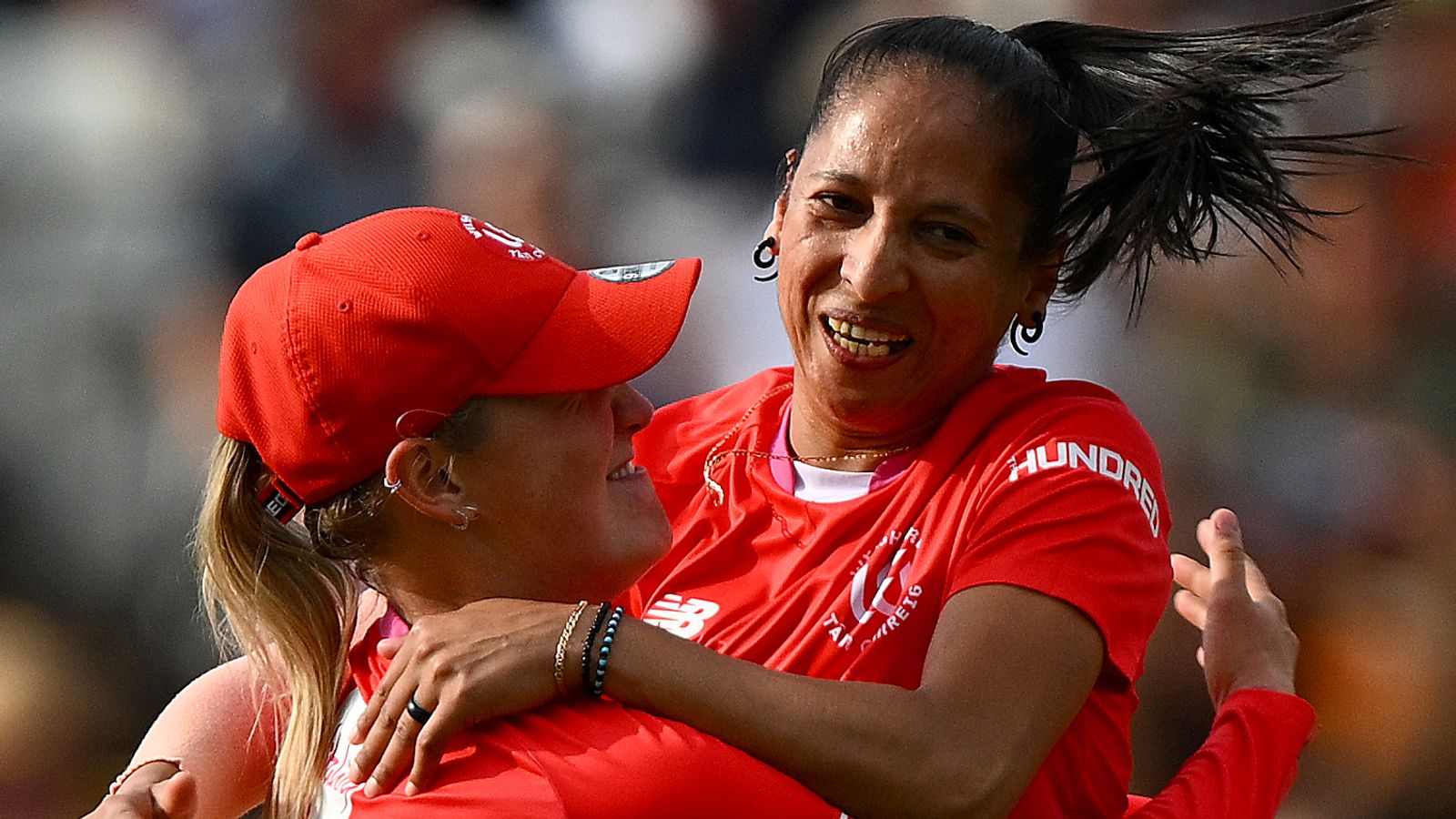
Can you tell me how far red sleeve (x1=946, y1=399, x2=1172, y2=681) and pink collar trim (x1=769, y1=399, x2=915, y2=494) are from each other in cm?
21

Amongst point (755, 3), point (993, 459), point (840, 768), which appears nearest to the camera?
point (840, 768)

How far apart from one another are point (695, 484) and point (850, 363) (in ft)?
1.15

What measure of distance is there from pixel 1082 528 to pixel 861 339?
0.42m

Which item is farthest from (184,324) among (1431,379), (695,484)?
(1431,379)

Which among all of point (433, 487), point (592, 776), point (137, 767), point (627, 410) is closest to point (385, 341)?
point (433, 487)

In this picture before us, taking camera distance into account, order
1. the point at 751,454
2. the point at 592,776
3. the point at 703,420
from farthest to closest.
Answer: the point at 703,420 < the point at 751,454 < the point at 592,776

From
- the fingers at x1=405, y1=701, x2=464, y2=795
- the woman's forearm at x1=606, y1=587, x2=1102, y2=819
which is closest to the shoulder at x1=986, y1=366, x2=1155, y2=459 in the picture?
the woman's forearm at x1=606, y1=587, x2=1102, y2=819

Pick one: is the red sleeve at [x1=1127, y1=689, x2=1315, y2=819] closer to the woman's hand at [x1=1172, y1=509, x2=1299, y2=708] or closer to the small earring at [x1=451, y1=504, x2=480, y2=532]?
the woman's hand at [x1=1172, y1=509, x2=1299, y2=708]

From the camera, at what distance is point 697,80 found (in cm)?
421

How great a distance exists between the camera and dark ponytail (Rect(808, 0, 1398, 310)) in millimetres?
2055

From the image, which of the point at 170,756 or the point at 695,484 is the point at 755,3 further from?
the point at 170,756

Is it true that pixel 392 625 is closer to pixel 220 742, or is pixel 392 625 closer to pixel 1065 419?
pixel 220 742

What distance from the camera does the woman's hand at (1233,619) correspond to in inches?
87.6

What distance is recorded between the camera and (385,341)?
1.64m
